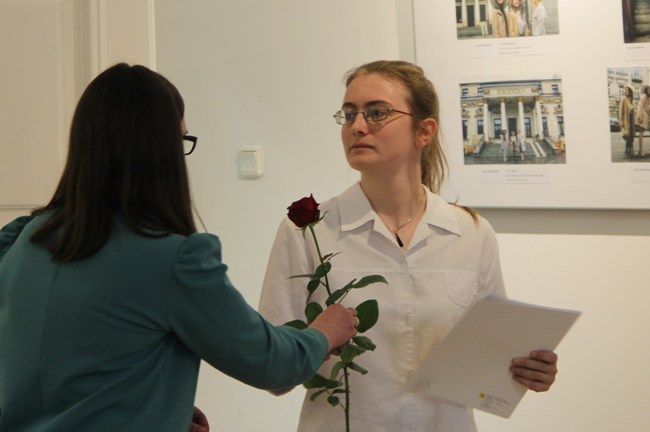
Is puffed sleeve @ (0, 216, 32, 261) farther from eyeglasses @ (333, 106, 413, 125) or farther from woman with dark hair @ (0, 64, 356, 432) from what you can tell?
eyeglasses @ (333, 106, 413, 125)

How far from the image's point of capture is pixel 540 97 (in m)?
2.27

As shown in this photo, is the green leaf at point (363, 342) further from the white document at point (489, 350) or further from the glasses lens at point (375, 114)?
the glasses lens at point (375, 114)

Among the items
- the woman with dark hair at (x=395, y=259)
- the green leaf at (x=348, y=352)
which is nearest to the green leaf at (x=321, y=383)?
the green leaf at (x=348, y=352)

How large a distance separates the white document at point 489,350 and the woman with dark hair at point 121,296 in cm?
38

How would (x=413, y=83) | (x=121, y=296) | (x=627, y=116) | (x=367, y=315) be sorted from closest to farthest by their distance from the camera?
(x=121, y=296) < (x=367, y=315) < (x=413, y=83) < (x=627, y=116)

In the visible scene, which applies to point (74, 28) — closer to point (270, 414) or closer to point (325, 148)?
point (325, 148)

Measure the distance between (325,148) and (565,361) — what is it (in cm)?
97

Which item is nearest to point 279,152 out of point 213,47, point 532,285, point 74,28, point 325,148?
point 325,148

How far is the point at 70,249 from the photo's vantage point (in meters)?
0.96

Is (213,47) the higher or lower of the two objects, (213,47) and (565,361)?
the higher

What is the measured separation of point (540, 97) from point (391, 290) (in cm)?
106

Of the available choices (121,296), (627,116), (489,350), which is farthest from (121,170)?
(627,116)

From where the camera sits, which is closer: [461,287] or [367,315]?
[367,315]

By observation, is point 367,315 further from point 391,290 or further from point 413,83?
point 413,83
